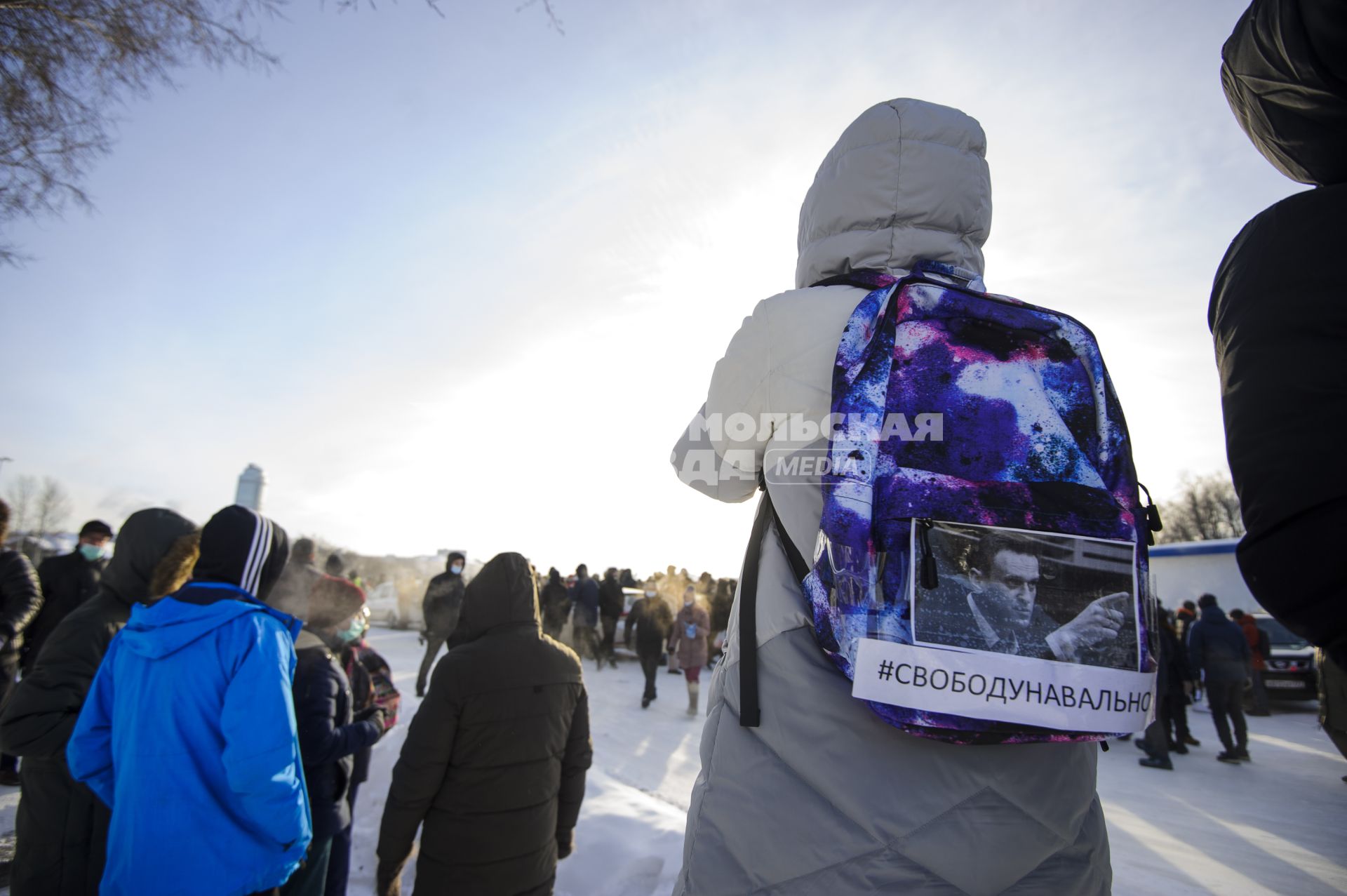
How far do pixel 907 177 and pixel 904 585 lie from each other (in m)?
0.90

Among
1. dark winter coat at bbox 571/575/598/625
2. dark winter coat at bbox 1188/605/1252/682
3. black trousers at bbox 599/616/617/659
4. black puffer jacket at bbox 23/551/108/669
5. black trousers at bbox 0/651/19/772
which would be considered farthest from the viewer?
black trousers at bbox 599/616/617/659

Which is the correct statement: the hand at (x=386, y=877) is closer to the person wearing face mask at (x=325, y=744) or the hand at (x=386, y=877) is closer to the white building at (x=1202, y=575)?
the person wearing face mask at (x=325, y=744)

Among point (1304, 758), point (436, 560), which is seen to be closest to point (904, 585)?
point (1304, 758)

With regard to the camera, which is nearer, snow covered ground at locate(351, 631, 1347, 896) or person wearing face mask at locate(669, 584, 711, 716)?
snow covered ground at locate(351, 631, 1347, 896)

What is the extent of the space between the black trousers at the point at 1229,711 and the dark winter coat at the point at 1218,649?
0.10 metres

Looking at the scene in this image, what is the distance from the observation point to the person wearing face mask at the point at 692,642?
10.4 m

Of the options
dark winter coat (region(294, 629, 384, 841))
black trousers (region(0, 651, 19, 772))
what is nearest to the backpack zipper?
dark winter coat (region(294, 629, 384, 841))

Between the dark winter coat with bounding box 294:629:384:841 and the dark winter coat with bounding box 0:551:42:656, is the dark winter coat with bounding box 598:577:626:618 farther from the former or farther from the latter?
the dark winter coat with bounding box 294:629:384:841

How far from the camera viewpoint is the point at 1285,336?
2.77ft

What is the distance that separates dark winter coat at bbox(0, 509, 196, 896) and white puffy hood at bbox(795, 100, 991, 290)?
346 cm

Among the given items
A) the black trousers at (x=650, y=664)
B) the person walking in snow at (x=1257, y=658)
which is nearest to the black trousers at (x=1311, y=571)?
the black trousers at (x=650, y=664)

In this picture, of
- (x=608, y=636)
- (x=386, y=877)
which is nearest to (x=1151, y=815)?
(x=386, y=877)

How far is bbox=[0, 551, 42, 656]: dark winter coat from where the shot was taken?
18.3 feet

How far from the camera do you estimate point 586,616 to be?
1435cm
